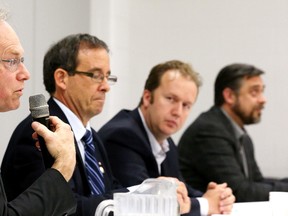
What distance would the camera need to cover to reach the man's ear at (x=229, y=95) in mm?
4526

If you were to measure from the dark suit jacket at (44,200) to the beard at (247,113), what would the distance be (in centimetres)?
264

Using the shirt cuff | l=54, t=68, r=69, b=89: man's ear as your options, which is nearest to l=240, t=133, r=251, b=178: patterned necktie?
the shirt cuff

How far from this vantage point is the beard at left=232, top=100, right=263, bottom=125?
4.51 m

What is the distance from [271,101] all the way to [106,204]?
3.60 m

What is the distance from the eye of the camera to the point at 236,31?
5516 mm

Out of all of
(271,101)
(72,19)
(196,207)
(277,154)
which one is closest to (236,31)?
(271,101)

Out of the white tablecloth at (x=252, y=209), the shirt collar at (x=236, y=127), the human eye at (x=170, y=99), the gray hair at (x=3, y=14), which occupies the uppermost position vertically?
the gray hair at (x=3, y=14)

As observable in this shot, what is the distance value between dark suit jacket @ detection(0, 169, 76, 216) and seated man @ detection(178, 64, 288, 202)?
6.85 feet

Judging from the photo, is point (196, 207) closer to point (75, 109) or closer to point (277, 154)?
point (75, 109)

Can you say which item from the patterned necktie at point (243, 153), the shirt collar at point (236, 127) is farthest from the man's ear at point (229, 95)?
the patterned necktie at point (243, 153)

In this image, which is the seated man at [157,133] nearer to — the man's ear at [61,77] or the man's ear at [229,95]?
the man's ear at [61,77]

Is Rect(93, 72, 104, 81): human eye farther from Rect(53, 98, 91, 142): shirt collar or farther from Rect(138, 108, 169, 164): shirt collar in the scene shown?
Rect(138, 108, 169, 164): shirt collar

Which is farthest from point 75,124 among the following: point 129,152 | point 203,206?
point 203,206

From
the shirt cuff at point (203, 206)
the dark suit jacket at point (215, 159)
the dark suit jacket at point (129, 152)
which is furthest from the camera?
the dark suit jacket at point (215, 159)
